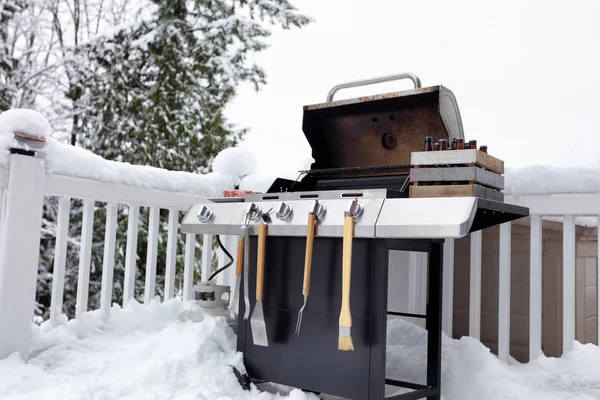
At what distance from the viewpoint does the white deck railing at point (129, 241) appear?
2.09 m

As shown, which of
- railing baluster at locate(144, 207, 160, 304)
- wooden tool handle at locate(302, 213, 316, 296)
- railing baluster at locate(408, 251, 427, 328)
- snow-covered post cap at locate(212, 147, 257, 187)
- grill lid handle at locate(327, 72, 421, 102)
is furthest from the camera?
snow-covered post cap at locate(212, 147, 257, 187)

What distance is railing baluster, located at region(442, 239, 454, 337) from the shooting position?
270cm

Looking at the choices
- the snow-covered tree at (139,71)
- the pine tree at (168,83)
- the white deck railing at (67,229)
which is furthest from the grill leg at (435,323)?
the pine tree at (168,83)

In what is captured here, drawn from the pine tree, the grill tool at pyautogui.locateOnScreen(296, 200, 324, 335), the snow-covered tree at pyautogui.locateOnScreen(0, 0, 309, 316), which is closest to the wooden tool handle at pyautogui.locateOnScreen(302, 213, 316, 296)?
the grill tool at pyautogui.locateOnScreen(296, 200, 324, 335)

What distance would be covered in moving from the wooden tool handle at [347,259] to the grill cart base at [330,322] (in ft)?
0.35

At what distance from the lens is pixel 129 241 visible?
2.62m

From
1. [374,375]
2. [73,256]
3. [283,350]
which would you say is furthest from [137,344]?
[73,256]

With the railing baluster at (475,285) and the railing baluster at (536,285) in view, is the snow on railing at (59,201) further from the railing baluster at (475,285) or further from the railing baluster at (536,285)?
the railing baluster at (536,285)

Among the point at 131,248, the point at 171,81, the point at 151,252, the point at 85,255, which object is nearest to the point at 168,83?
the point at 171,81

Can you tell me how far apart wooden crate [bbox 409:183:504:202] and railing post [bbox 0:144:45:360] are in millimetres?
1412

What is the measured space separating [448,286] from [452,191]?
1.08m

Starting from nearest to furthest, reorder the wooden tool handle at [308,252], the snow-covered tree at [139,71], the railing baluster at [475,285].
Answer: the wooden tool handle at [308,252]
the railing baluster at [475,285]
the snow-covered tree at [139,71]

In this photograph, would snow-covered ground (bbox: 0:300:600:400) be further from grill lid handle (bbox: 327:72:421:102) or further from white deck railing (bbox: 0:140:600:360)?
grill lid handle (bbox: 327:72:421:102)

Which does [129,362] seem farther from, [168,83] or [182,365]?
[168,83]
